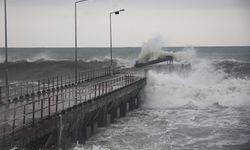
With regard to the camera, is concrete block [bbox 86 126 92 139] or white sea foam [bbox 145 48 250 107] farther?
white sea foam [bbox 145 48 250 107]

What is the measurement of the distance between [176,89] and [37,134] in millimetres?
19842

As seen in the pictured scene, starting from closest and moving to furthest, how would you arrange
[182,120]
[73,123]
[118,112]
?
[73,123]
[182,120]
[118,112]

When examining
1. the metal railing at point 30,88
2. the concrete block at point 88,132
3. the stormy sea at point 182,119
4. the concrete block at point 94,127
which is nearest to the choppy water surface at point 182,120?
the stormy sea at point 182,119

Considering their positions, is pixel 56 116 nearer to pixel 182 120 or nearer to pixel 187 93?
pixel 182 120

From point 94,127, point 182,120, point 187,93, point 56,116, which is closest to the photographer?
point 56,116

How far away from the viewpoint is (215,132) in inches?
669

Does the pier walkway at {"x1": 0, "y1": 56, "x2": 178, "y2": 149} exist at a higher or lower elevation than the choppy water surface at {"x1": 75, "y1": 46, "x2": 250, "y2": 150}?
higher

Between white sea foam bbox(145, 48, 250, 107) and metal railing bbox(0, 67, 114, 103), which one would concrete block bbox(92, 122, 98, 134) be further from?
white sea foam bbox(145, 48, 250, 107)

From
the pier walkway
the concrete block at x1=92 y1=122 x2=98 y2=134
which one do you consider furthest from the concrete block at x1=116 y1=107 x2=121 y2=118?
the concrete block at x1=92 y1=122 x2=98 y2=134

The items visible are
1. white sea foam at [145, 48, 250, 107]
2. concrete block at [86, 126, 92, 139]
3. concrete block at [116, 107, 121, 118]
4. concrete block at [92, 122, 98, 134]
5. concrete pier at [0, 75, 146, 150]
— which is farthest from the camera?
white sea foam at [145, 48, 250, 107]

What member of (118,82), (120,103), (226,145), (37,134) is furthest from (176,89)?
(37,134)

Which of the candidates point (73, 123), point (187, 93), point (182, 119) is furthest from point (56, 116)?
point (187, 93)

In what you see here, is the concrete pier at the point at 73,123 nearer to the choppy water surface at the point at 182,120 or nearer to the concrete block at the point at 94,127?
the concrete block at the point at 94,127

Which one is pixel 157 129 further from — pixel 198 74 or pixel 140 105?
pixel 198 74
